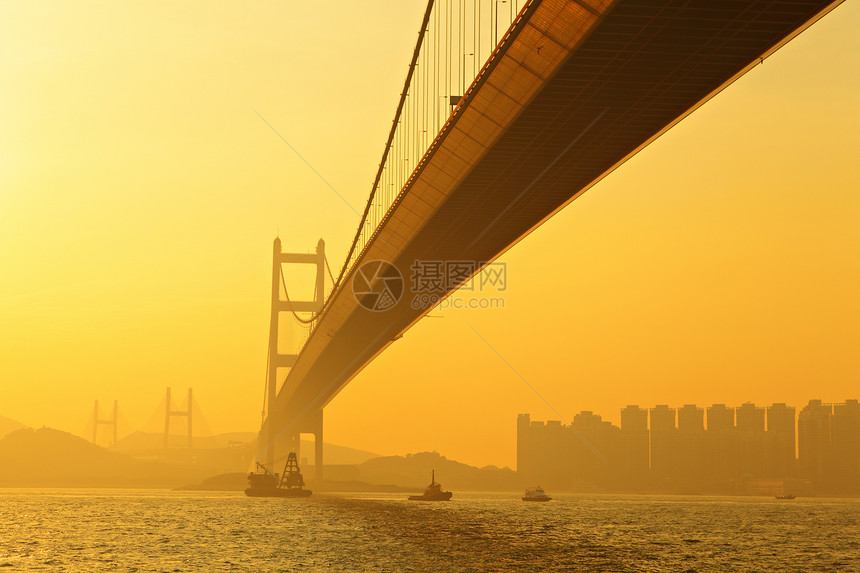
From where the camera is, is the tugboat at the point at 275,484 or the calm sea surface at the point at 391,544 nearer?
the calm sea surface at the point at 391,544

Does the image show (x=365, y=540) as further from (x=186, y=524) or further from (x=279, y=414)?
(x=279, y=414)

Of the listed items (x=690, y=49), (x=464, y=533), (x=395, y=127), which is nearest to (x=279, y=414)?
(x=464, y=533)

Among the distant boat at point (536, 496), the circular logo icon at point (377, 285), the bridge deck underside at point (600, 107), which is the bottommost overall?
the distant boat at point (536, 496)

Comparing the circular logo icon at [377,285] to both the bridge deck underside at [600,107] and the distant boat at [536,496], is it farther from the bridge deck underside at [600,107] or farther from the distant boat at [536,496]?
the distant boat at [536,496]

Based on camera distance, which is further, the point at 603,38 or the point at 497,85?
the point at 497,85

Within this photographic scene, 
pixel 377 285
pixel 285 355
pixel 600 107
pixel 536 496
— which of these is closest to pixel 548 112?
pixel 600 107

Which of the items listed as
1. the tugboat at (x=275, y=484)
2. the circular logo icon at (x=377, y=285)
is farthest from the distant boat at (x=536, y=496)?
the circular logo icon at (x=377, y=285)

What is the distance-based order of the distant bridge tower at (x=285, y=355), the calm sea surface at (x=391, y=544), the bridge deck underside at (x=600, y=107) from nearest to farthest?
the bridge deck underside at (x=600, y=107) → the calm sea surface at (x=391, y=544) → the distant bridge tower at (x=285, y=355)

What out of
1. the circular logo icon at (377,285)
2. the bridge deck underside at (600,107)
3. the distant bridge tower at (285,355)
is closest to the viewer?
the bridge deck underside at (600,107)
